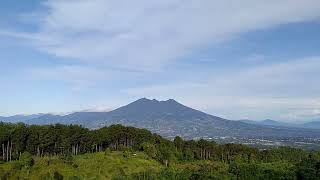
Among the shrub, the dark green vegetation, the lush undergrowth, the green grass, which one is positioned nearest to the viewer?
the lush undergrowth

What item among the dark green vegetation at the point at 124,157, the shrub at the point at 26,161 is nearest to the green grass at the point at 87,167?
the dark green vegetation at the point at 124,157

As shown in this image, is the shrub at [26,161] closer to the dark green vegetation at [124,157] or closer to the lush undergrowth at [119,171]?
the dark green vegetation at [124,157]

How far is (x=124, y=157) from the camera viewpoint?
9081 centimetres

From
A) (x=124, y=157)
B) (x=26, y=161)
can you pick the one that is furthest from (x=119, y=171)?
(x=26, y=161)

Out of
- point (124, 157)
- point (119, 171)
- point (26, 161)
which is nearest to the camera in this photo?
point (26, 161)

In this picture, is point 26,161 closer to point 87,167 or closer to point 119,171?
point 87,167

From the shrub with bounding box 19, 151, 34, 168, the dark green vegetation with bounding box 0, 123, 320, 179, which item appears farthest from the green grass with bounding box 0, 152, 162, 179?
the shrub with bounding box 19, 151, 34, 168

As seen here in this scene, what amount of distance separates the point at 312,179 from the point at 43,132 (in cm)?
5809

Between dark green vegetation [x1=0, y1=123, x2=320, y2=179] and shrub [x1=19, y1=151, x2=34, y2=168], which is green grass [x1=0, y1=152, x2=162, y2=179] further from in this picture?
shrub [x1=19, y1=151, x2=34, y2=168]

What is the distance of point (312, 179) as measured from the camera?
76312mm

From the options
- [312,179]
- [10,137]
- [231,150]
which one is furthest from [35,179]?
[231,150]

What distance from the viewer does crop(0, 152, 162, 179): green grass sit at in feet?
245

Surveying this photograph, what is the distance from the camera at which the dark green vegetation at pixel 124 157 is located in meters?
77.1

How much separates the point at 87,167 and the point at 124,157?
11.8 meters
